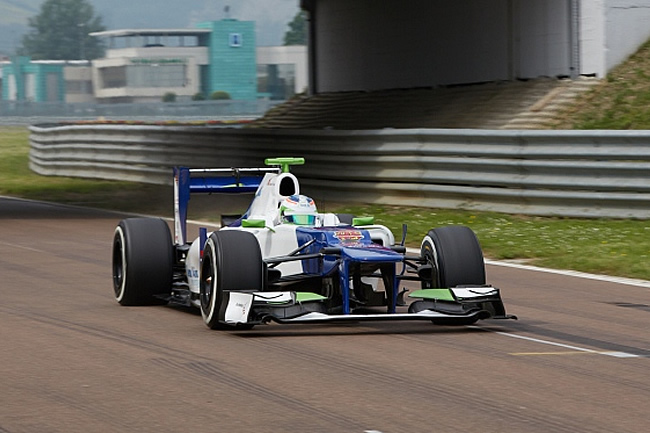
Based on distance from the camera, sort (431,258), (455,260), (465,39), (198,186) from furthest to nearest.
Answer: (465,39), (198,186), (431,258), (455,260)

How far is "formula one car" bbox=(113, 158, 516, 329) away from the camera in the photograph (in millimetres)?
9539

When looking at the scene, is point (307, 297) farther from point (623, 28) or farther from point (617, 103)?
point (623, 28)

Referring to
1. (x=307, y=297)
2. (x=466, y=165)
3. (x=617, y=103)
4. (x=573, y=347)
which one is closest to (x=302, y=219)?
(x=307, y=297)

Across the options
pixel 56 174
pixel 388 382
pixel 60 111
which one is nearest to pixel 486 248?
pixel 388 382

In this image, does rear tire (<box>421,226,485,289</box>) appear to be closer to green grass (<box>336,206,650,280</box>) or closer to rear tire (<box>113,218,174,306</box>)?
rear tire (<box>113,218,174,306</box>)

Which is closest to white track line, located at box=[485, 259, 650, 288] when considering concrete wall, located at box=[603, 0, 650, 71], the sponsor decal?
the sponsor decal

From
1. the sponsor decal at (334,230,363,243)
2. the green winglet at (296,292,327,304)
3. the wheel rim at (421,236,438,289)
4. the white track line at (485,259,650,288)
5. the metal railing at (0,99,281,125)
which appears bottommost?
the white track line at (485,259,650,288)

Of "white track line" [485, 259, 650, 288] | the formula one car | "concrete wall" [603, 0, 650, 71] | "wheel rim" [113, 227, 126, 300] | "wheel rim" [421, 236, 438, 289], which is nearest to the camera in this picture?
the formula one car

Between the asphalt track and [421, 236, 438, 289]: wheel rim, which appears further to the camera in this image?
[421, 236, 438, 289]: wheel rim

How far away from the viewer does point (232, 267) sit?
9578 millimetres

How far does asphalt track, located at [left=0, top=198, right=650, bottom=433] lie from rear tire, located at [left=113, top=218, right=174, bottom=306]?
0.18m

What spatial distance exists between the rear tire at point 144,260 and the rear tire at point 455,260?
2305 mm

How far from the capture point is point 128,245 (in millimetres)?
11047

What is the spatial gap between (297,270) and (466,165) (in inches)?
388
